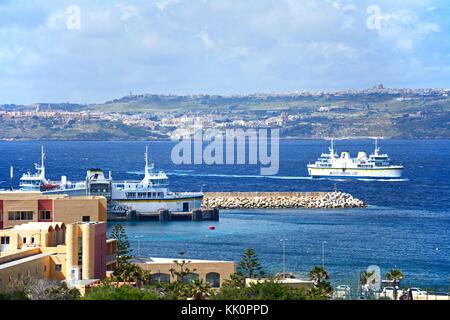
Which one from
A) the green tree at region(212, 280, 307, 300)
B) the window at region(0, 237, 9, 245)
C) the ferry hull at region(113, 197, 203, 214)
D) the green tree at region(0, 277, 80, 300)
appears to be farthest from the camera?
the ferry hull at region(113, 197, 203, 214)

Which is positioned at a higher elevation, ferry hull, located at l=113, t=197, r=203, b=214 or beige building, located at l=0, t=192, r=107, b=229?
beige building, located at l=0, t=192, r=107, b=229

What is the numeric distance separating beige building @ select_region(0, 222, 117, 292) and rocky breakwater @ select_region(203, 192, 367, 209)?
97.5 ft

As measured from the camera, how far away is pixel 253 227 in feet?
141

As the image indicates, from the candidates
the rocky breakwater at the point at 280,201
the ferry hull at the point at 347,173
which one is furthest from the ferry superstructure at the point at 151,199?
the ferry hull at the point at 347,173

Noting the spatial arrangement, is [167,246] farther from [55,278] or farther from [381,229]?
[55,278]

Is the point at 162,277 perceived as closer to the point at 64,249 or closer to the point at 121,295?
the point at 64,249

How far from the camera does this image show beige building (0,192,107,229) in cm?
2606

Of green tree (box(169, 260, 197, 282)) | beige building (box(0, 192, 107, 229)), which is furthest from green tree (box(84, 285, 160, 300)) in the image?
beige building (box(0, 192, 107, 229))

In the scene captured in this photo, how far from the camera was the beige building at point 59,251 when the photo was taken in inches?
822

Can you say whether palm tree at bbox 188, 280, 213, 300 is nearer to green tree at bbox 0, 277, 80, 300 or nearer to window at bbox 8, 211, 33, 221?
Result: green tree at bbox 0, 277, 80, 300

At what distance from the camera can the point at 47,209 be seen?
2680 centimetres
